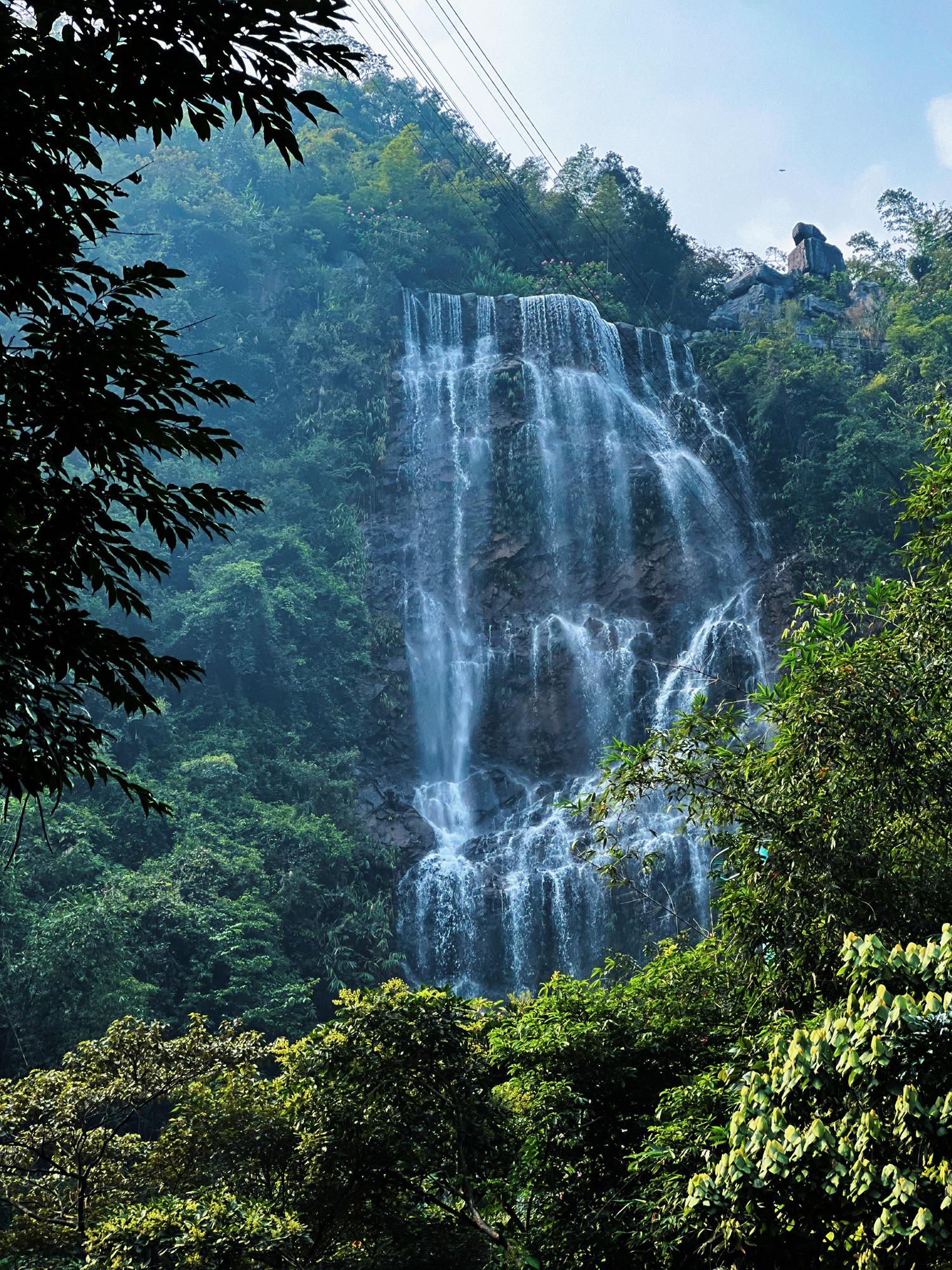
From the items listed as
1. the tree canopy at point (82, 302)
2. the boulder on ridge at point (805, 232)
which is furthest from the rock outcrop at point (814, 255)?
the tree canopy at point (82, 302)

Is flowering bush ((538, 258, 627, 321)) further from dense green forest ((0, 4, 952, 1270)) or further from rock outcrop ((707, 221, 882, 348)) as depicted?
dense green forest ((0, 4, 952, 1270))

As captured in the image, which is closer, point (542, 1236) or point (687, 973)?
point (542, 1236)

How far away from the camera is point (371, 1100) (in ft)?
→ 16.5

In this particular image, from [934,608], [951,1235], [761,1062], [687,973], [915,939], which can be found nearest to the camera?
[951,1235]

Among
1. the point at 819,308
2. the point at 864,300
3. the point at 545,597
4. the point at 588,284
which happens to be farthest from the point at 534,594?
the point at 864,300

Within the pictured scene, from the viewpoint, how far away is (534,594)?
20266 mm

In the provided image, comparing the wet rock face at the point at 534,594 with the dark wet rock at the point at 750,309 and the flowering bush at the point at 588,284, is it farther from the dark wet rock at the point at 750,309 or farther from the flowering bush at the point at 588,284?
the dark wet rock at the point at 750,309

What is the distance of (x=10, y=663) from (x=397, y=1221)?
12.6ft

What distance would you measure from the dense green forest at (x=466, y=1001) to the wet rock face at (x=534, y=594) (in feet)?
3.59

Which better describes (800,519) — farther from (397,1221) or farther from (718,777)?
(397,1221)

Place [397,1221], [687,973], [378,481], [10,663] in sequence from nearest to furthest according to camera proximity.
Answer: [10,663], [397,1221], [687,973], [378,481]

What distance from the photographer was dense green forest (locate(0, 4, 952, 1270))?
135 inches

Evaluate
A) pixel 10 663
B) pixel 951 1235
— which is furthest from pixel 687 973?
pixel 10 663

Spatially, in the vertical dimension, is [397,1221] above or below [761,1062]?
below
